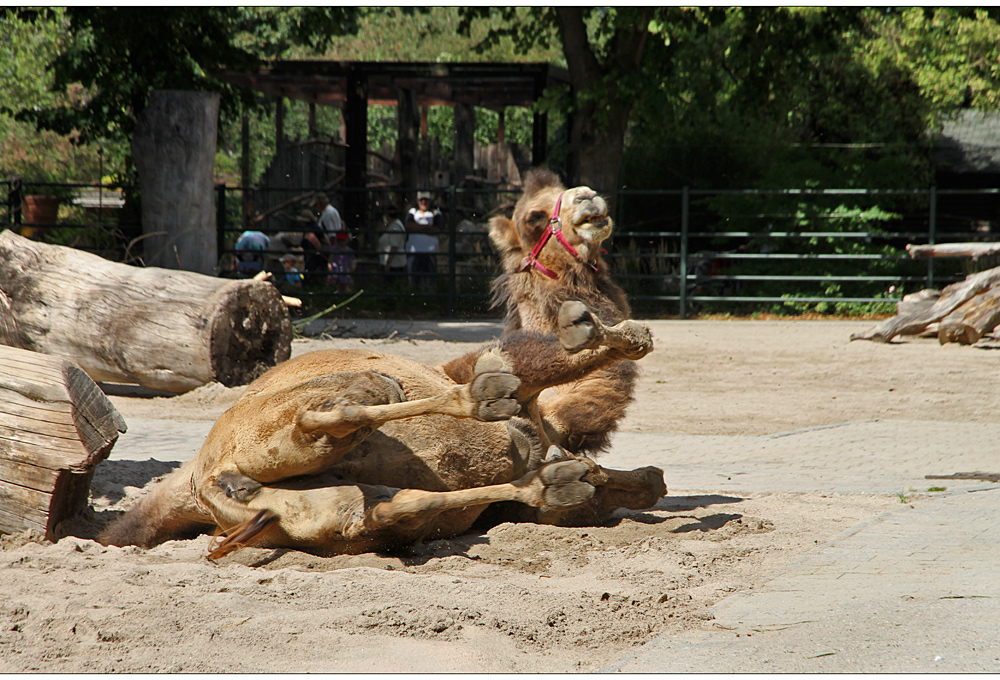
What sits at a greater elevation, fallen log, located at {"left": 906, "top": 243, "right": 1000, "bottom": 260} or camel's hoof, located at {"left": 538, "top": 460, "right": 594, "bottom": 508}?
fallen log, located at {"left": 906, "top": 243, "right": 1000, "bottom": 260}

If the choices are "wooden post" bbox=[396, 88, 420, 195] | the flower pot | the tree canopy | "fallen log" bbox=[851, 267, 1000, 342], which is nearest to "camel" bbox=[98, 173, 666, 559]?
"fallen log" bbox=[851, 267, 1000, 342]

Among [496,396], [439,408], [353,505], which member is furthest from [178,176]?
[496,396]

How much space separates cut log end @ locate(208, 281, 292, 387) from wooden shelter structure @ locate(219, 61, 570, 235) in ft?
24.0

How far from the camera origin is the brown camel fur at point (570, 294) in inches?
164

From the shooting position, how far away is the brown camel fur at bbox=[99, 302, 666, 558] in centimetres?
327

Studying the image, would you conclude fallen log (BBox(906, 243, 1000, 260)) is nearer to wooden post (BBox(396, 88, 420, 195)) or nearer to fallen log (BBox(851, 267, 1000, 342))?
fallen log (BBox(851, 267, 1000, 342))

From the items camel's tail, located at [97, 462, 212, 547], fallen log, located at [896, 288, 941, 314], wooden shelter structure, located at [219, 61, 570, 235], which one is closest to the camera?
camel's tail, located at [97, 462, 212, 547]

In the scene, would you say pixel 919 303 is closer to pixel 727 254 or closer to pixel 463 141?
pixel 727 254

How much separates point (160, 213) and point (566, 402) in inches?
342

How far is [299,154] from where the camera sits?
→ 23344mm

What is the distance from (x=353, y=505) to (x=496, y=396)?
72 centimetres

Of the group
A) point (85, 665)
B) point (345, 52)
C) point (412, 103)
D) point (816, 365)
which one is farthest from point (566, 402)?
point (345, 52)

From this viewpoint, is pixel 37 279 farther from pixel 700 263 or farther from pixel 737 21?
pixel 700 263

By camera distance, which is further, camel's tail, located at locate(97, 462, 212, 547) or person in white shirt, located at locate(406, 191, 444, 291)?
person in white shirt, located at locate(406, 191, 444, 291)
